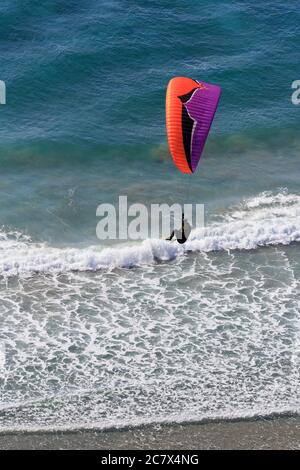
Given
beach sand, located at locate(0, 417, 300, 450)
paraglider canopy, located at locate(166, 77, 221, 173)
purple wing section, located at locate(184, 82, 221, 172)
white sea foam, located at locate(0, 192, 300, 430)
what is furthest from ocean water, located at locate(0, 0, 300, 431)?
purple wing section, located at locate(184, 82, 221, 172)

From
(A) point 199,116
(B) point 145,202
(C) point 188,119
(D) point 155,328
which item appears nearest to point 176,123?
(C) point 188,119

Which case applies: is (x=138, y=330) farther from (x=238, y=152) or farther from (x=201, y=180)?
(x=238, y=152)

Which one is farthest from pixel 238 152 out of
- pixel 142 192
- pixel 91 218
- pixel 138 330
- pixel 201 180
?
pixel 138 330

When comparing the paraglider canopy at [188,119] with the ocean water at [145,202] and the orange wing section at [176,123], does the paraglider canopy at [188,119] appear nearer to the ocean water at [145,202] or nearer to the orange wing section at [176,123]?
the orange wing section at [176,123]

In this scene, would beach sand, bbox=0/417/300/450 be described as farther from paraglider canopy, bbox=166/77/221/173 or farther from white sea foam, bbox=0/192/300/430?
paraglider canopy, bbox=166/77/221/173

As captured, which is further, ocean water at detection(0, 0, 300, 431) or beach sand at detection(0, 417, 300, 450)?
ocean water at detection(0, 0, 300, 431)
